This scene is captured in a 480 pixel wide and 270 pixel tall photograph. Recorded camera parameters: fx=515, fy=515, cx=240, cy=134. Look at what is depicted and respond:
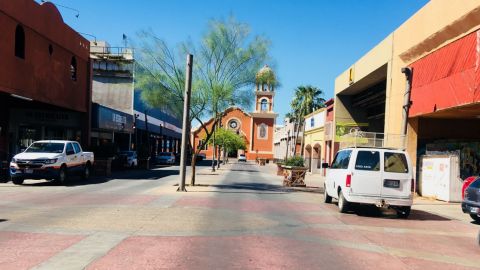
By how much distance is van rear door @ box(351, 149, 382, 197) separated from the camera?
14125 mm

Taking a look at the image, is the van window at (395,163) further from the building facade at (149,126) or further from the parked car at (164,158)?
the parked car at (164,158)

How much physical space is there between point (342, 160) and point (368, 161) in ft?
4.96

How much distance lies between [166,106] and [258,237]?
16882mm

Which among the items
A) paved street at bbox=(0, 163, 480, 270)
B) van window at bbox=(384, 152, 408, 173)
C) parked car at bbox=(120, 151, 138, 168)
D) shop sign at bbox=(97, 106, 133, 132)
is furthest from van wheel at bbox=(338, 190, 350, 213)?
parked car at bbox=(120, 151, 138, 168)

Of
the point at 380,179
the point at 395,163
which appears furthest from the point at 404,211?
the point at 395,163

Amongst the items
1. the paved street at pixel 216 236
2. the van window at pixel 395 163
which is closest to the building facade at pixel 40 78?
the paved street at pixel 216 236

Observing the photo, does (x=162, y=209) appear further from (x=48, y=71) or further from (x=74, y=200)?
(x=48, y=71)

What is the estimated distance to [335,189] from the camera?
Result: 16.0m

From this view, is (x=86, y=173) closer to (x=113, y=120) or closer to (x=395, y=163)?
(x=113, y=120)

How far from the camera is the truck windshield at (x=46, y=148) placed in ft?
74.8

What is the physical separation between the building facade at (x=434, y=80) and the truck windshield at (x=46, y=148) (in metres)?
14.7

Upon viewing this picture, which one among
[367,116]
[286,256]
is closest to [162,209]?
[286,256]

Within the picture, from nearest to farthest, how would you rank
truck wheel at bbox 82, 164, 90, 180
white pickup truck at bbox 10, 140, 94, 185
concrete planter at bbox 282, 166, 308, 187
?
white pickup truck at bbox 10, 140, 94, 185
truck wheel at bbox 82, 164, 90, 180
concrete planter at bbox 282, 166, 308, 187

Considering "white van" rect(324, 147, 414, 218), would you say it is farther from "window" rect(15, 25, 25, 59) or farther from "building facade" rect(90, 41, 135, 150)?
"building facade" rect(90, 41, 135, 150)
